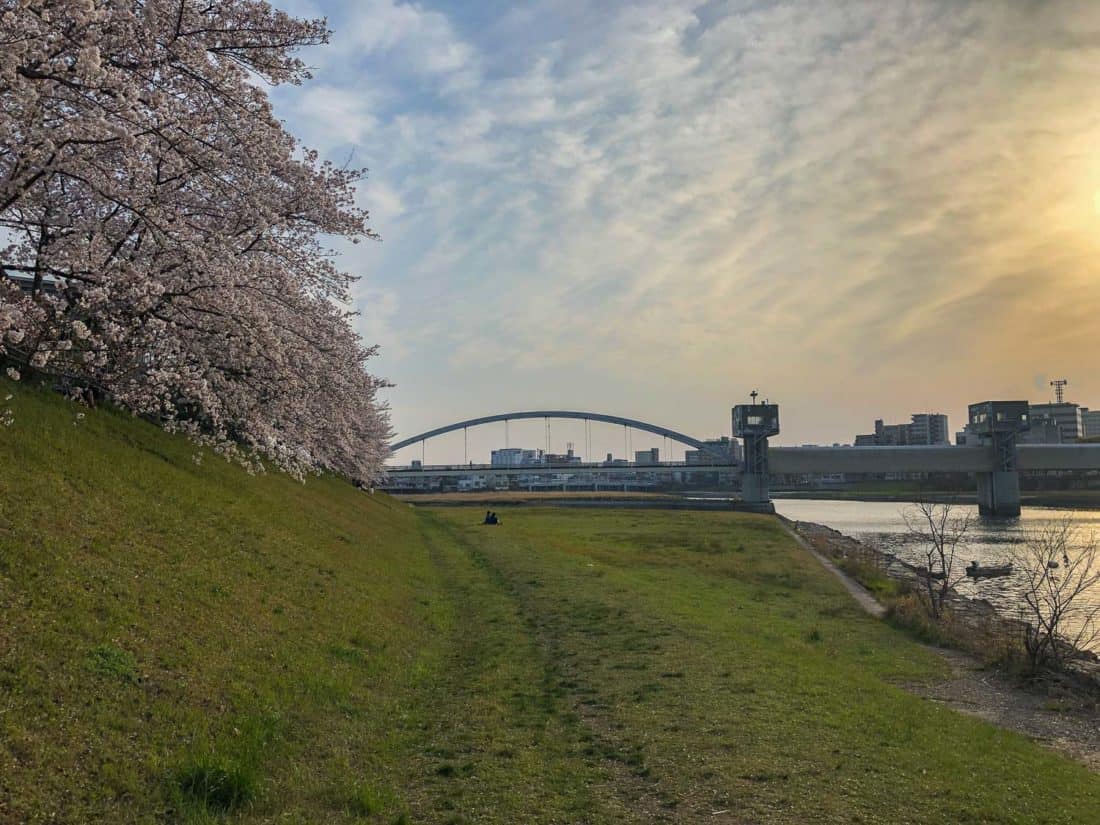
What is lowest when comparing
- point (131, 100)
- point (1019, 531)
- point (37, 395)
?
point (1019, 531)

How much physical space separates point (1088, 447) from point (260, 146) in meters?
128

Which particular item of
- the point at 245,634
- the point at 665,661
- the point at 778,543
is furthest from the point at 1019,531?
the point at 245,634

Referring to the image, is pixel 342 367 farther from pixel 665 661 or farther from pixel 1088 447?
pixel 1088 447

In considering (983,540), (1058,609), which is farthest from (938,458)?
(1058,609)

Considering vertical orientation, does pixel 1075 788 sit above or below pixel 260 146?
below

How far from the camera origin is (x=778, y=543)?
1916 inches

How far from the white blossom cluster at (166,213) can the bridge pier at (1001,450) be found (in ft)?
349

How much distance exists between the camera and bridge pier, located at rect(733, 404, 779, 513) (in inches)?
4008

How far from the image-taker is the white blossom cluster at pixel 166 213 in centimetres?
966

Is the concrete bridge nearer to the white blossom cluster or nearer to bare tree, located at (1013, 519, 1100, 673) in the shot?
bare tree, located at (1013, 519, 1100, 673)

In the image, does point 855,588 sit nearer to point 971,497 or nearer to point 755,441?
point 755,441

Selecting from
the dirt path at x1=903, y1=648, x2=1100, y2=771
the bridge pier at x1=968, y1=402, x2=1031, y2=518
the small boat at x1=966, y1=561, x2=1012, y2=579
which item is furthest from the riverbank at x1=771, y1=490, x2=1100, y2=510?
the dirt path at x1=903, y1=648, x2=1100, y2=771

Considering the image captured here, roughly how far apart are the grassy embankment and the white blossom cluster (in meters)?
1.86

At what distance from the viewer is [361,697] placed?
1075 cm
